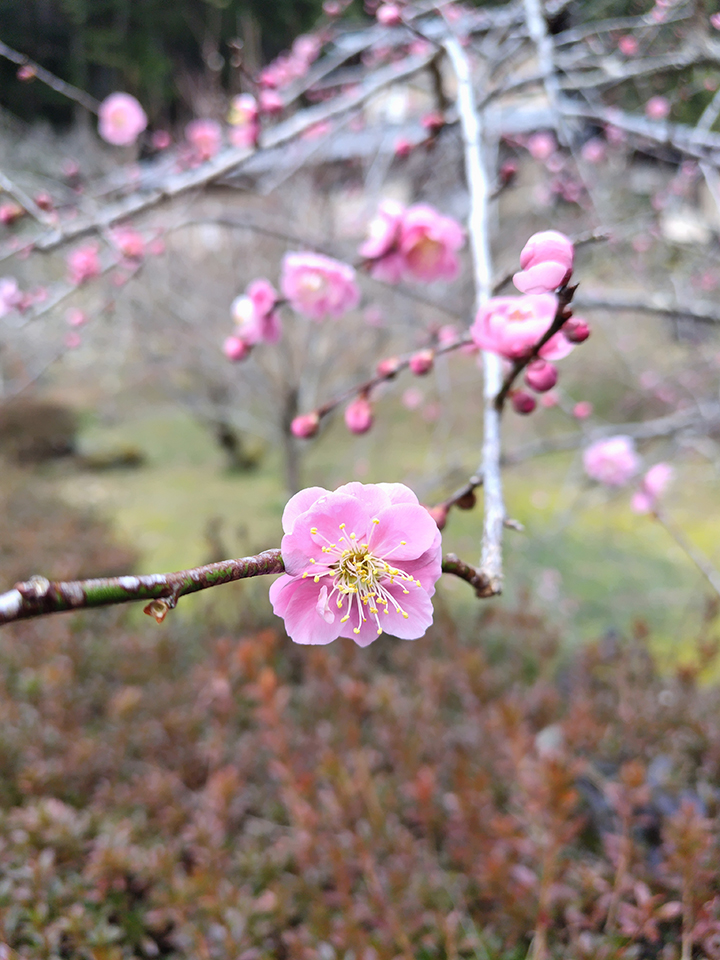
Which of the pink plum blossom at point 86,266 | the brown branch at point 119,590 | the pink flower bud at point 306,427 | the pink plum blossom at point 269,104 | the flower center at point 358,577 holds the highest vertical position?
the pink plum blossom at point 269,104

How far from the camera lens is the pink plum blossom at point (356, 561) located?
491 millimetres

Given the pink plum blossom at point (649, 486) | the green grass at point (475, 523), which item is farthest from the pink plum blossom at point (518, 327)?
the green grass at point (475, 523)

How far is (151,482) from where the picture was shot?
7395mm

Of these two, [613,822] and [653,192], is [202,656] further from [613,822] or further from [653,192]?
[653,192]

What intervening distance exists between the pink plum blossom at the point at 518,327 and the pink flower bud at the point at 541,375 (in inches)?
0.7

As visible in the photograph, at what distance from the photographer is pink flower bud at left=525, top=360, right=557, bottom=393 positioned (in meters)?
0.68

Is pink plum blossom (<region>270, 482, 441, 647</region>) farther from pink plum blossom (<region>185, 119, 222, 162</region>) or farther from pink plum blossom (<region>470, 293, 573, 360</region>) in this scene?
pink plum blossom (<region>185, 119, 222, 162</region>)

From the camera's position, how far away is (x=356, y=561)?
589mm

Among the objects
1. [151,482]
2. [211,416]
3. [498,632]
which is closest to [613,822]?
[498,632]

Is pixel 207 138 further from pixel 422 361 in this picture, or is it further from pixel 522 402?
pixel 522 402

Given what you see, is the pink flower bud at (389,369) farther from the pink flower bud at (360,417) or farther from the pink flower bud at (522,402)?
the pink flower bud at (522,402)

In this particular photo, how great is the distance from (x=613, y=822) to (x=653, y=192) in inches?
201

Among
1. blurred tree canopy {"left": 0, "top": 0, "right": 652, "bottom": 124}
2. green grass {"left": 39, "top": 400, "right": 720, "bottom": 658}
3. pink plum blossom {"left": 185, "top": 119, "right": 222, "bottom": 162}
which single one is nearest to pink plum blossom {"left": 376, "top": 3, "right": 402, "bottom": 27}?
pink plum blossom {"left": 185, "top": 119, "right": 222, "bottom": 162}

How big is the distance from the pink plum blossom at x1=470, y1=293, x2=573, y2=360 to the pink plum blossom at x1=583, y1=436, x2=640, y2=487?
4.58 feet
